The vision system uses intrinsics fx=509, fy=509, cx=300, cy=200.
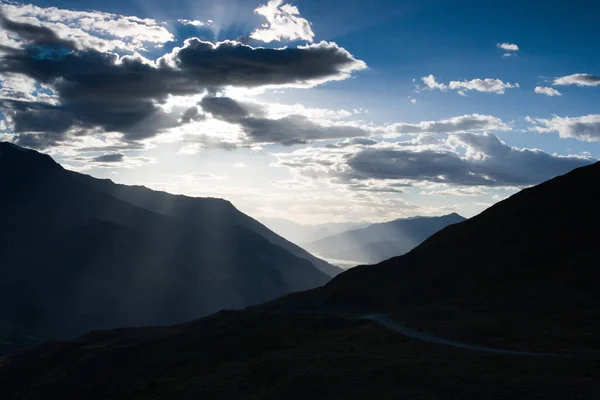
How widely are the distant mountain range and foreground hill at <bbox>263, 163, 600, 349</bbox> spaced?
29cm

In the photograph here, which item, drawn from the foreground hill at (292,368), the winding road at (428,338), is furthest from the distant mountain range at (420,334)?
the winding road at (428,338)

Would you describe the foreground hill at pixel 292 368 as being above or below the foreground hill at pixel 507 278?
below

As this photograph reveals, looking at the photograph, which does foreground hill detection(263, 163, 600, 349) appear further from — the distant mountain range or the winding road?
the winding road

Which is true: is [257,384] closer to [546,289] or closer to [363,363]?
[363,363]

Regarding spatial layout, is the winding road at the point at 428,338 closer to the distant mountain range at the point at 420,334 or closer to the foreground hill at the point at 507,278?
the distant mountain range at the point at 420,334

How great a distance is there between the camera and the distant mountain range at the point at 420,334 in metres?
39.4

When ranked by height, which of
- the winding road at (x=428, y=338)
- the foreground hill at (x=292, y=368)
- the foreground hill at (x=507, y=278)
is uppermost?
the foreground hill at (x=507, y=278)

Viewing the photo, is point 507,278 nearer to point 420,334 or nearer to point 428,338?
point 420,334

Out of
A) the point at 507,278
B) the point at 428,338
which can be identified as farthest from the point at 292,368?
the point at 507,278

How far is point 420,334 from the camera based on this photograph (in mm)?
57906

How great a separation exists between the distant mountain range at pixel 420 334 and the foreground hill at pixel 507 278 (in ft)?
0.96

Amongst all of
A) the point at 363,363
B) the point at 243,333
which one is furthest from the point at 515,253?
the point at 363,363

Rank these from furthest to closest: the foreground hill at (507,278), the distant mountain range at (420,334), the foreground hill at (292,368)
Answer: the foreground hill at (507,278)
the distant mountain range at (420,334)
the foreground hill at (292,368)

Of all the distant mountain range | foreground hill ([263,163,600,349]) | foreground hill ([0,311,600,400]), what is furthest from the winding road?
foreground hill ([263,163,600,349])
